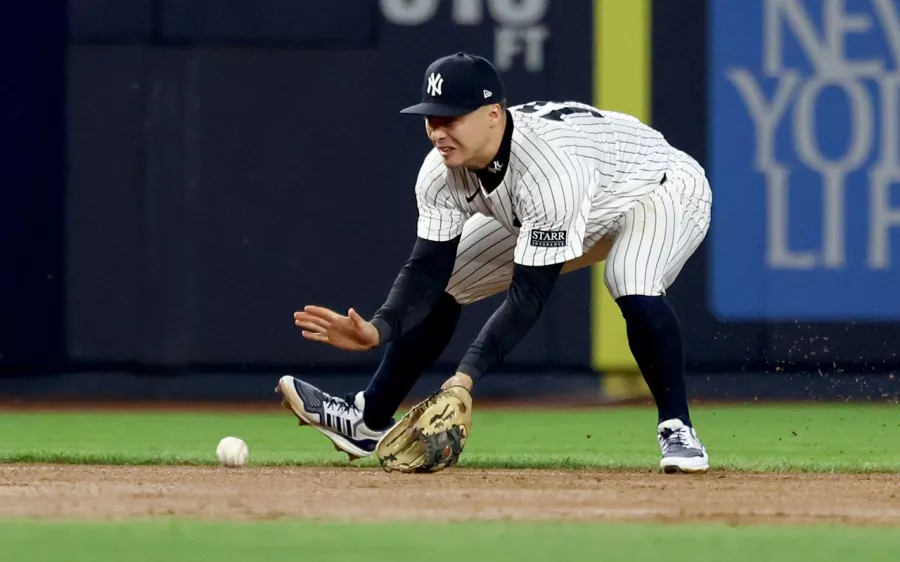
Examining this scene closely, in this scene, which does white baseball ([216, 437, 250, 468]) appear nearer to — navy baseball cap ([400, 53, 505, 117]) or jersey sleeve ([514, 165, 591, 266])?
jersey sleeve ([514, 165, 591, 266])

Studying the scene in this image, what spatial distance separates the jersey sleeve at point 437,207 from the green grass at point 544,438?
0.83m

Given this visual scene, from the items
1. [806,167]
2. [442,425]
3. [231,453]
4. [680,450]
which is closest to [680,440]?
[680,450]

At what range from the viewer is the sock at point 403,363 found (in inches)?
206

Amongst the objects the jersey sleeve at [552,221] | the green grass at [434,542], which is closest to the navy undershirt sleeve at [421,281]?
the jersey sleeve at [552,221]

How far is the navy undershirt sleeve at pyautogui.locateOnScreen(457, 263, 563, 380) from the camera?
4.54m

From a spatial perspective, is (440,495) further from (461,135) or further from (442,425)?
(461,135)

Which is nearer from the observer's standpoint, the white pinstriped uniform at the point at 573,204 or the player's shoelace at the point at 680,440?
the white pinstriped uniform at the point at 573,204

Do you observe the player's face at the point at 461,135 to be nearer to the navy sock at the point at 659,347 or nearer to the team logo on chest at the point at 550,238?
the team logo on chest at the point at 550,238

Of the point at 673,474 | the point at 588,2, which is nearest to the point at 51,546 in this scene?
the point at 673,474

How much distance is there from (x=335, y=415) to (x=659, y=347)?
38.8 inches

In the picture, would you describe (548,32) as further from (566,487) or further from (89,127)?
(566,487)

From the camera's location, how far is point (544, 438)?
657cm

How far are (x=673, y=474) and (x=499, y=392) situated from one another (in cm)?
336

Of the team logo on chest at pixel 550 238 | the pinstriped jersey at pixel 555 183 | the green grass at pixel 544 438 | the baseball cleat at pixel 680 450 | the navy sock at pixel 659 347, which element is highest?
the pinstriped jersey at pixel 555 183
